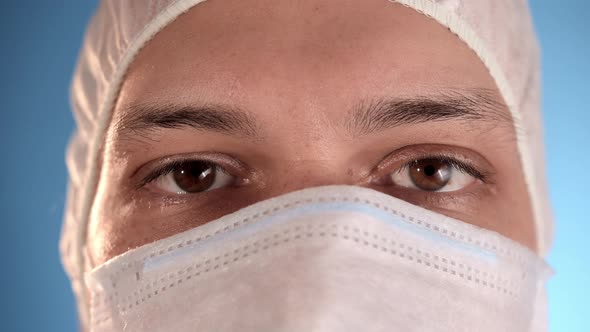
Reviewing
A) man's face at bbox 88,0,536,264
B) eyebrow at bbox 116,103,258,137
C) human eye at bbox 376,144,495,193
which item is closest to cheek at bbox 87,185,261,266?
man's face at bbox 88,0,536,264

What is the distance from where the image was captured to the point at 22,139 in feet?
6.26

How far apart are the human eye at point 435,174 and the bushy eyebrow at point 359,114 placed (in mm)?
76

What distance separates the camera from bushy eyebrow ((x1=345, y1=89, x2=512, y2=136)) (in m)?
0.91

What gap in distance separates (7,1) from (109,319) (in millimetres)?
1268

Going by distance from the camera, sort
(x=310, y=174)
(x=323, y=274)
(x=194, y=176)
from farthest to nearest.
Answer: (x=194, y=176)
(x=310, y=174)
(x=323, y=274)

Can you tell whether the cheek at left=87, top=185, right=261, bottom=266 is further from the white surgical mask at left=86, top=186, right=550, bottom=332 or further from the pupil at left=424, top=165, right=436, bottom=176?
the pupil at left=424, top=165, right=436, bottom=176

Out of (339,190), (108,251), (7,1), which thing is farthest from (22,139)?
(339,190)

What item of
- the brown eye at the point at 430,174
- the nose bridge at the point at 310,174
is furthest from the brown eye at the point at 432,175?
the nose bridge at the point at 310,174

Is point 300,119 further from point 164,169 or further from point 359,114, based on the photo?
point 164,169

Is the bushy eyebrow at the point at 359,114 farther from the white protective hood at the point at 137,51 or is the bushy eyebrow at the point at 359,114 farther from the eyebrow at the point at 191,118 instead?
the white protective hood at the point at 137,51

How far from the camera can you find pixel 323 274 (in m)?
0.82

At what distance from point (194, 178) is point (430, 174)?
1.13 ft

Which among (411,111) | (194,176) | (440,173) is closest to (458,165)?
(440,173)

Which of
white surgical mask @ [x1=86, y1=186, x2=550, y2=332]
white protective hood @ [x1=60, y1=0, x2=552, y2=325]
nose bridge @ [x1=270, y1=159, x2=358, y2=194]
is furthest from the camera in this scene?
white protective hood @ [x1=60, y1=0, x2=552, y2=325]
